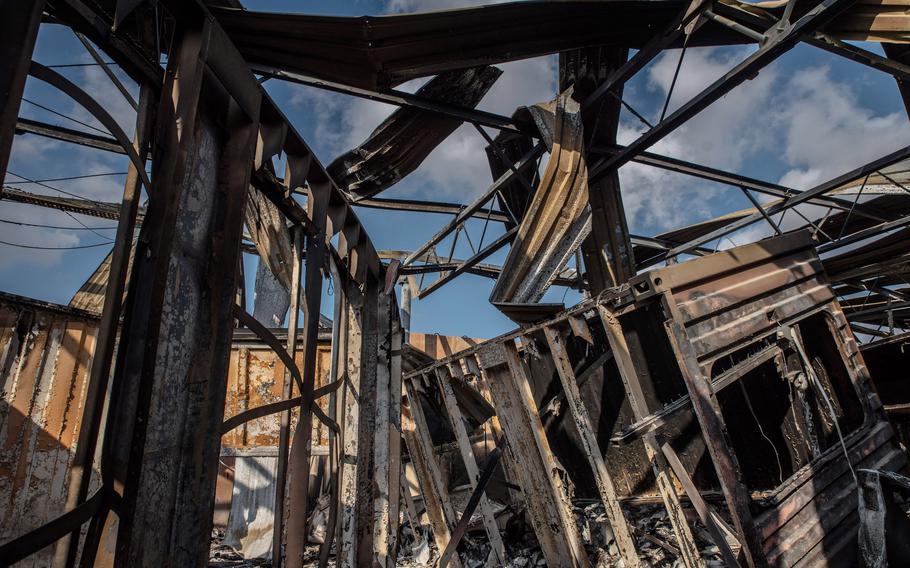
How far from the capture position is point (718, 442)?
2.97 metres

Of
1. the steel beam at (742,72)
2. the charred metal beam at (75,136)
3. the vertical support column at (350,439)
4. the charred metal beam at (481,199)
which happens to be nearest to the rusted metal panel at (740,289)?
the steel beam at (742,72)

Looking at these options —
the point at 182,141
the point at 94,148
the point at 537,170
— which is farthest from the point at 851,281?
the point at 94,148

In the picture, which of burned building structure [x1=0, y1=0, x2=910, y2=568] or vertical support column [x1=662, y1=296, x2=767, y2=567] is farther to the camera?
vertical support column [x1=662, y1=296, x2=767, y2=567]

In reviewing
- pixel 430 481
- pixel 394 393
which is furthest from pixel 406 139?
pixel 430 481

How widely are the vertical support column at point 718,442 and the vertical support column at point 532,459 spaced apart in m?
1.29

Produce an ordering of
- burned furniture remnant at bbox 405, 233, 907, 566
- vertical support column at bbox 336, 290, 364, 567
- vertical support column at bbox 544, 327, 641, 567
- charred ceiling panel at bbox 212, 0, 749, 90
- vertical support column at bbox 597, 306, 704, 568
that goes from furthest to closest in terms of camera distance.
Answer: vertical support column at bbox 544, 327, 641, 567, charred ceiling panel at bbox 212, 0, 749, 90, vertical support column at bbox 597, 306, 704, 568, burned furniture remnant at bbox 405, 233, 907, 566, vertical support column at bbox 336, 290, 364, 567

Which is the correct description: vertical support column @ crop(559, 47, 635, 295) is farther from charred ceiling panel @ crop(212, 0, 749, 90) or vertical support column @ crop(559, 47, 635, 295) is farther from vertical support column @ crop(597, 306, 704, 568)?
vertical support column @ crop(597, 306, 704, 568)

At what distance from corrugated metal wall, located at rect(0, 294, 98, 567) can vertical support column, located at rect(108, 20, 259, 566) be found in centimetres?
420

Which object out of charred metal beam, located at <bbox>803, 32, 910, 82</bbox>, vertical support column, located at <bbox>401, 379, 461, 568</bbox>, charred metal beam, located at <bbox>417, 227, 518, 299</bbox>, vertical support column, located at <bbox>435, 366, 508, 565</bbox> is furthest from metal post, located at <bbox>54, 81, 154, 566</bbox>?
charred metal beam, located at <bbox>417, 227, 518, 299</bbox>

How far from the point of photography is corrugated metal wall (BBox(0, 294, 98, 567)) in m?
4.22

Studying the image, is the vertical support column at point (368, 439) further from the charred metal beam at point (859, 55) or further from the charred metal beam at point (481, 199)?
the charred metal beam at point (859, 55)

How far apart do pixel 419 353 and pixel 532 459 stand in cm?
278

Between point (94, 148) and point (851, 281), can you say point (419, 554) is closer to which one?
point (94, 148)

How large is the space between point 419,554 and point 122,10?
5489 millimetres
